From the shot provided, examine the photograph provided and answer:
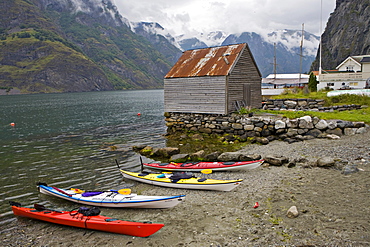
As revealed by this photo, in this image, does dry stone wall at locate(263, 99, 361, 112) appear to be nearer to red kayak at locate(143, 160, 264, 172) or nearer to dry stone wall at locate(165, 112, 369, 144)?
dry stone wall at locate(165, 112, 369, 144)

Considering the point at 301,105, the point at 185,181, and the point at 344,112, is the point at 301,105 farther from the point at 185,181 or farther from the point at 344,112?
the point at 185,181

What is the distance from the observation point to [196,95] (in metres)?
27.8

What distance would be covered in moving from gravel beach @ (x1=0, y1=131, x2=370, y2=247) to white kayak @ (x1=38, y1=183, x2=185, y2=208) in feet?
1.15

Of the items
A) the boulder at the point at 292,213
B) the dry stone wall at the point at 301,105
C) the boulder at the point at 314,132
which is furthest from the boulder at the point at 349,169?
the dry stone wall at the point at 301,105

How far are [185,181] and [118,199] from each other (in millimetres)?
3530

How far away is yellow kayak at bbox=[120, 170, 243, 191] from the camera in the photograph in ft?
41.2

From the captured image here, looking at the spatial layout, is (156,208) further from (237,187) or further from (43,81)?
(43,81)

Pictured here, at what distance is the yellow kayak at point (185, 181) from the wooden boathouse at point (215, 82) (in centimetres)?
1344

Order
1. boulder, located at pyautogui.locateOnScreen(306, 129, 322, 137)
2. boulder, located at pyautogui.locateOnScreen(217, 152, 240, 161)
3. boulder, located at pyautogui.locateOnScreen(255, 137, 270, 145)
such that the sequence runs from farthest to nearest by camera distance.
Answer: boulder, located at pyautogui.locateOnScreen(255, 137, 270, 145)
boulder, located at pyautogui.locateOnScreen(306, 129, 322, 137)
boulder, located at pyautogui.locateOnScreen(217, 152, 240, 161)

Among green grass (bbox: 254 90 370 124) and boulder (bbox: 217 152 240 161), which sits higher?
green grass (bbox: 254 90 370 124)

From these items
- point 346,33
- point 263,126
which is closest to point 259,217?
point 263,126

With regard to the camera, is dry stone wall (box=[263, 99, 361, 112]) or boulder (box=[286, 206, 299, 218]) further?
dry stone wall (box=[263, 99, 361, 112])

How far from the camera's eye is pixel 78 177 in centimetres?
1669

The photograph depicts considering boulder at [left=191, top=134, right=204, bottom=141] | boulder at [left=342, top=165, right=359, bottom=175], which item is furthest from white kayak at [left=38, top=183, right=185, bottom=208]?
boulder at [left=191, top=134, right=204, bottom=141]
